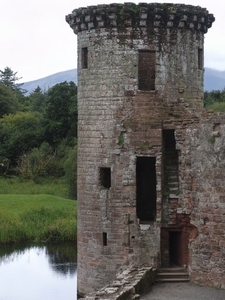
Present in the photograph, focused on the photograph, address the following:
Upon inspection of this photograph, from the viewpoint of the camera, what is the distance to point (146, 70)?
17.5 meters

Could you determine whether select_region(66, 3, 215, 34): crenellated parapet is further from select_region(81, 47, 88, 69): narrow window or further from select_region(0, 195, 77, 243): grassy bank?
select_region(0, 195, 77, 243): grassy bank

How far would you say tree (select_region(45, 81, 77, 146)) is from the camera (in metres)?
46.8

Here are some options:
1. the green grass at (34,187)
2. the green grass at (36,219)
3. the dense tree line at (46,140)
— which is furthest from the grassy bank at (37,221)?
the dense tree line at (46,140)

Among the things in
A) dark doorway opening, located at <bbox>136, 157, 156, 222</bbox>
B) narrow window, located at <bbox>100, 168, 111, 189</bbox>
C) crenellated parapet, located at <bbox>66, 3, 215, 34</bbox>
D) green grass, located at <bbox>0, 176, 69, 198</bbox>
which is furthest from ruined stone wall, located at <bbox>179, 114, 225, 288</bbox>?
green grass, located at <bbox>0, 176, 69, 198</bbox>

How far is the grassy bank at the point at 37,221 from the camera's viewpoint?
2986cm

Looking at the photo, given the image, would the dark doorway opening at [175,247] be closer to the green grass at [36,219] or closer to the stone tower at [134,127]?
the stone tower at [134,127]

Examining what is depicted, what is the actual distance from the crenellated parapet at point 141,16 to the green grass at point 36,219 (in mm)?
14359

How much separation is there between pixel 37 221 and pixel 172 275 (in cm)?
1518

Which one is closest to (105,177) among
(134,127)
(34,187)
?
(134,127)

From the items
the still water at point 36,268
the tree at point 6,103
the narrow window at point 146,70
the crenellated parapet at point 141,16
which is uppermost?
the tree at point 6,103

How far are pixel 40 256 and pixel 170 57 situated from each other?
13.1 meters

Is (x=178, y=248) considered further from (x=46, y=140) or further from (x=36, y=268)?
(x=46, y=140)

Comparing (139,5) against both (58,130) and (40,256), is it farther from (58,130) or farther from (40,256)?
(58,130)

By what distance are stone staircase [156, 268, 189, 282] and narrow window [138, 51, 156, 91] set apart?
4670 millimetres
